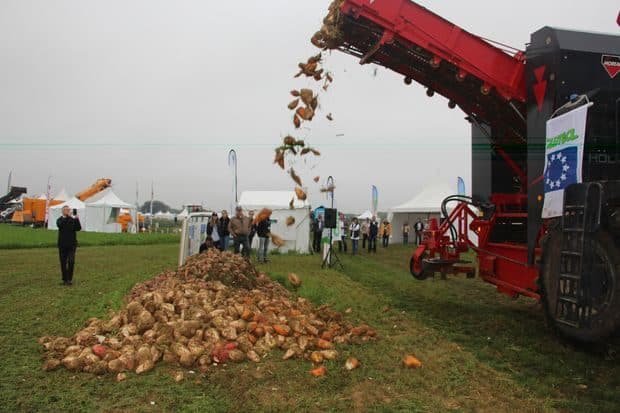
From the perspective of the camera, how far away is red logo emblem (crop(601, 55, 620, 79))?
18.7 ft

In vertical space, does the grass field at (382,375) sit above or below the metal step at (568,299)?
below

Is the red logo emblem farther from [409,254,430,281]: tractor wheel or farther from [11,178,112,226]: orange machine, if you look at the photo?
[11,178,112,226]: orange machine

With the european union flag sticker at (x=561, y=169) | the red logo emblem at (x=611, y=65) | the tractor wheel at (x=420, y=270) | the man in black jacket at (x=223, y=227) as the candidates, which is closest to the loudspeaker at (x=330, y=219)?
the man in black jacket at (x=223, y=227)

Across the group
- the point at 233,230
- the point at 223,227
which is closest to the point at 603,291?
the point at 233,230

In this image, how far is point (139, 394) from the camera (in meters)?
4.34

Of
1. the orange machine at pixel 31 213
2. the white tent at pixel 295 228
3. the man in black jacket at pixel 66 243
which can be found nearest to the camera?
the man in black jacket at pixel 66 243

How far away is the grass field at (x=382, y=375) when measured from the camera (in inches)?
166

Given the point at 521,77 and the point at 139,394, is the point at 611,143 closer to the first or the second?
the point at 521,77

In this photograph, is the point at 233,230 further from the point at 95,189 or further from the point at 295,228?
the point at 95,189

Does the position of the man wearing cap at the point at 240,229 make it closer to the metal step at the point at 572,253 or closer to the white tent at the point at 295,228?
the white tent at the point at 295,228

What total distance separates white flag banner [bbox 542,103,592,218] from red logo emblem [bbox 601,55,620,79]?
1063mm

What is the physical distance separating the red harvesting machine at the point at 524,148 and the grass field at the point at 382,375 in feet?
2.04

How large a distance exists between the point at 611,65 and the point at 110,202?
36550mm

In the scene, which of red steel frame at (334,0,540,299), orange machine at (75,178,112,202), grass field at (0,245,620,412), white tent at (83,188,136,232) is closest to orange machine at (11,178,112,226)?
orange machine at (75,178,112,202)
